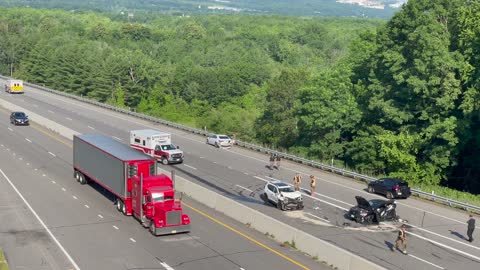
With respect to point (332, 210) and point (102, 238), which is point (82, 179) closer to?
point (102, 238)

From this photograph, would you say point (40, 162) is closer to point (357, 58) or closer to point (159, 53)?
point (357, 58)

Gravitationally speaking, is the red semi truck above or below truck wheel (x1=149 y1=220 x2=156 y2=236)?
above

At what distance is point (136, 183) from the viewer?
36688 millimetres

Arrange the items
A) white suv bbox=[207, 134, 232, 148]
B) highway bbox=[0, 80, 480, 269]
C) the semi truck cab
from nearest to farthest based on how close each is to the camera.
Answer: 1. highway bbox=[0, 80, 480, 269]
2. the semi truck cab
3. white suv bbox=[207, 134, 232, 148]

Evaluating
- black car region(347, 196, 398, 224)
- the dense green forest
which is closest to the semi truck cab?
black car region(347, 196, 398, 224)

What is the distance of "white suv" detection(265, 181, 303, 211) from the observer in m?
41.7

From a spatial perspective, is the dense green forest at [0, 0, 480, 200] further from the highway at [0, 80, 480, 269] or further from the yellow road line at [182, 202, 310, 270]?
the yellow road line at [182, 202, 310, 270]

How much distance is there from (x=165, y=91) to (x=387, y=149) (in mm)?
84054

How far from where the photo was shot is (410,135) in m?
63.1

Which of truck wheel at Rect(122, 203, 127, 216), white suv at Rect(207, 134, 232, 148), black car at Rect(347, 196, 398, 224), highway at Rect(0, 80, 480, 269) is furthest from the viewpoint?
white suv at Rect(207, 134, 232, 148)

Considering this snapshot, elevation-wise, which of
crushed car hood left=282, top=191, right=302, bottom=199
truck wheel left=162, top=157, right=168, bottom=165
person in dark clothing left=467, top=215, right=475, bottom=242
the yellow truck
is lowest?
the yellow truck

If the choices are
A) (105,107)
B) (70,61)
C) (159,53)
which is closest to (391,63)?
(105,107)

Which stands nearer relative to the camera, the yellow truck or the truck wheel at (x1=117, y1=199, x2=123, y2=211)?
the truck wheel at (x1=117, y1=199, x2=123, y2=211)

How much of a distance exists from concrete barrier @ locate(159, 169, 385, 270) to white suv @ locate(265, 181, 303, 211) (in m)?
4.06
